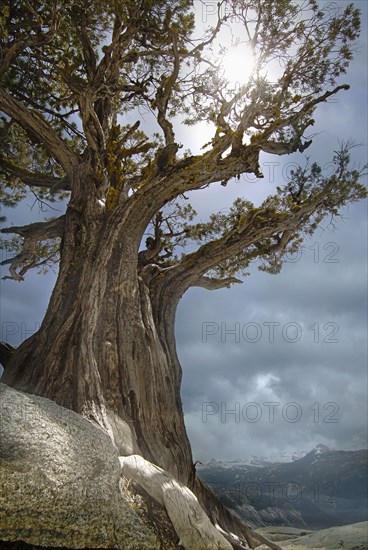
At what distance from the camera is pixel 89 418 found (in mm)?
4555

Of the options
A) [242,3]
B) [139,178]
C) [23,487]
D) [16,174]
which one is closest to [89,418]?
[23,487]

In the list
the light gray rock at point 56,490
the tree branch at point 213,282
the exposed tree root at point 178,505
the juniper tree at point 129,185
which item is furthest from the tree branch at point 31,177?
the exposed tree root at point 178,505

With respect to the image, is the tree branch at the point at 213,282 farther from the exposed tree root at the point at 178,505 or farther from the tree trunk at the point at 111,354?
the exposed tree root at the point at 178,505

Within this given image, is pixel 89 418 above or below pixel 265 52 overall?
below

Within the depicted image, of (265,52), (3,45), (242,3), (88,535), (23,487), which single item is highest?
(242,3)

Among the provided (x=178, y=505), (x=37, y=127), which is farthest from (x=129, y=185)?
(x=178, y=505)

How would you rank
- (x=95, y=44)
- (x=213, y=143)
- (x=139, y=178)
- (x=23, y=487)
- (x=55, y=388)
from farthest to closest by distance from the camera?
(x=95, y=44)
(x=139, y=178)
(x=213, y=143)
(x=55, y=388)
(x=23, y=487)

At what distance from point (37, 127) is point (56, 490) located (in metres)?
6.46

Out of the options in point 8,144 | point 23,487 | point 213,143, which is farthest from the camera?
point 8,144

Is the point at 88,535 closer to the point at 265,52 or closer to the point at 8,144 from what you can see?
the point at 265,52

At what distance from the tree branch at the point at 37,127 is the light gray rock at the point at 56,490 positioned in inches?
212

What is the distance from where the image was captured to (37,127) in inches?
288

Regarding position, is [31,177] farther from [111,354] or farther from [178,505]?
[178,505]

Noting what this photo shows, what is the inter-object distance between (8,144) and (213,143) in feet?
17.7
